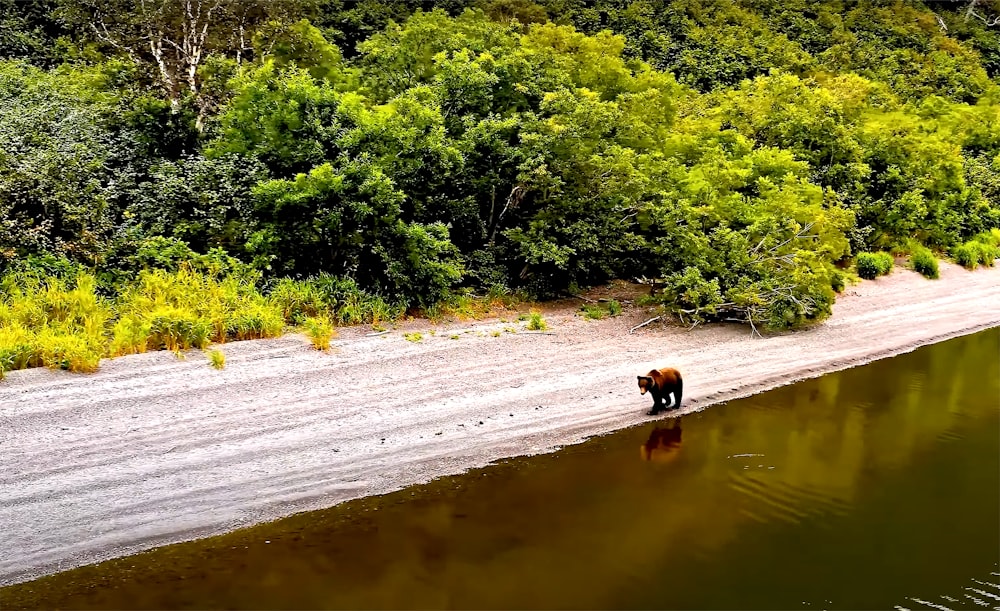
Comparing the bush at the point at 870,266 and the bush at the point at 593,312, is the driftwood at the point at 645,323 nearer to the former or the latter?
the bush at the point at 593,312

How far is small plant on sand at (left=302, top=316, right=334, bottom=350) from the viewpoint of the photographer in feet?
42.4

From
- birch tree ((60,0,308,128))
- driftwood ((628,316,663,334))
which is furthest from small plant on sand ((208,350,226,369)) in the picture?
birch tree ((60,0,308,128))

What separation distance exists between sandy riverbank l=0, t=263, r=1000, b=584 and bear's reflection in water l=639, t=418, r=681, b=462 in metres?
0.40

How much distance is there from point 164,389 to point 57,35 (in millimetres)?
20515

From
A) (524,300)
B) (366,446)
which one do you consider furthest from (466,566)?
(524,300)

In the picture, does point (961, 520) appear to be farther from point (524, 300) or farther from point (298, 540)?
point (524, 300)

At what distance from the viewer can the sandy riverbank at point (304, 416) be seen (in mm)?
8484

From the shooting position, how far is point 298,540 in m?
8.21

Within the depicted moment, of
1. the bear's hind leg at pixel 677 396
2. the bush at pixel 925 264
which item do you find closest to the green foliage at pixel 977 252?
the bush at pixel 925 264

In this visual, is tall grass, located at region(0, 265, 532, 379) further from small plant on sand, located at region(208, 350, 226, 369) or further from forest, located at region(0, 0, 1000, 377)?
small plant on sand, located at region(208, 350, 226, 369)

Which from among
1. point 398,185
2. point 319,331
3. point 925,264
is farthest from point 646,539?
point 925,264

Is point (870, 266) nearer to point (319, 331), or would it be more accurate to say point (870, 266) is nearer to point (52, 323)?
point (319, 331)

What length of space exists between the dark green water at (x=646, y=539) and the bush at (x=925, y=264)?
1214 cm

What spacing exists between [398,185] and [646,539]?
9148 millimetres
